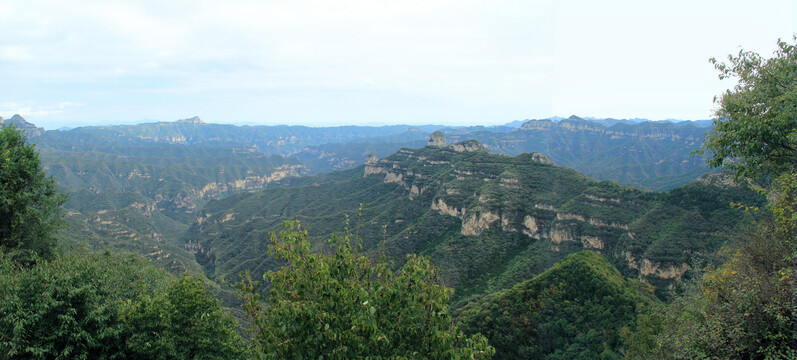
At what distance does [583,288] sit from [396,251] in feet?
145

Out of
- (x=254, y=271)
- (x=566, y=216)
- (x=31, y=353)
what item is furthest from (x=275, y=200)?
(x=31, y=353)

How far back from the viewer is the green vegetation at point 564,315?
3647 centimetres

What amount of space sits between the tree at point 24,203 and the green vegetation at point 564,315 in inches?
1482

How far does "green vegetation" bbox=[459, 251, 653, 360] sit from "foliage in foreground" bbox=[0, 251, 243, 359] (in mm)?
28994

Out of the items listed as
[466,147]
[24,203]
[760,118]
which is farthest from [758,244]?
[466,147]

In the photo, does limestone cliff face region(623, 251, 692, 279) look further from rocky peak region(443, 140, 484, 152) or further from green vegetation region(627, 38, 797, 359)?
rocky peak region(443, 140, 484, 152)

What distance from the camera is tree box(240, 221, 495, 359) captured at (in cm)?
788

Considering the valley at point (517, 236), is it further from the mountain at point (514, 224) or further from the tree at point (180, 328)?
the tree at point (180, 328)

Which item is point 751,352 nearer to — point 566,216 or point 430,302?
point 430,302

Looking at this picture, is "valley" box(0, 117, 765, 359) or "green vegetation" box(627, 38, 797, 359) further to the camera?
"valley" box(0, 117, 765, 359)

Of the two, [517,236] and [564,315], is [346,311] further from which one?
[517,236]

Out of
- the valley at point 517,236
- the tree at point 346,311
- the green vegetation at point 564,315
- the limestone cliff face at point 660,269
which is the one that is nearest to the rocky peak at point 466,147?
the valley at point 517,236

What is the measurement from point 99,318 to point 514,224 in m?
75.3

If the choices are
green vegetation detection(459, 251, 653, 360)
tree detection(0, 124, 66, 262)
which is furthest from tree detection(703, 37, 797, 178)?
tree detection(0, 124, 66, 262)
